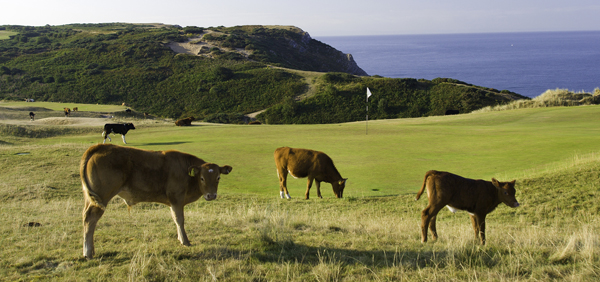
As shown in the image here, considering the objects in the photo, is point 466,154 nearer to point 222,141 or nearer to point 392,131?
point 392,131

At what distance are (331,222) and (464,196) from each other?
2787 millimetres

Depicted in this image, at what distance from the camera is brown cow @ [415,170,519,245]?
709 cm

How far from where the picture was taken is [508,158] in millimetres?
15852

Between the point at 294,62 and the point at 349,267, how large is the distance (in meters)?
110

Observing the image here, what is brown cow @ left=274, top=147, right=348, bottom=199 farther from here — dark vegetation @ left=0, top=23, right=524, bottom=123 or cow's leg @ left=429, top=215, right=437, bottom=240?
dark vegetation @ left=0, top=23, right=524, bottom=123

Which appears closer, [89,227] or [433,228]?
[89,227]

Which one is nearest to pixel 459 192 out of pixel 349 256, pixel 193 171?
pixel 349 256

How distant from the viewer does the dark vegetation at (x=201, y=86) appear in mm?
60312

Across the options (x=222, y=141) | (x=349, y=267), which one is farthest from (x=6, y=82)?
(x=349, y=267)

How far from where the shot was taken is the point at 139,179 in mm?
6234

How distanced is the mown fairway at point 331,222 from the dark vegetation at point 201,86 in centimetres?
3930

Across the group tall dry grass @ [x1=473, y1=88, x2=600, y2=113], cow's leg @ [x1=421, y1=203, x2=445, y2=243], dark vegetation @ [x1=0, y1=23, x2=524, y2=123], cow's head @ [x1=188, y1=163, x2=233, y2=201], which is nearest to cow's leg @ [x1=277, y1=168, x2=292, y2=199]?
cow's leg @ [x1=421, y1=203, x2=445, y2=243]

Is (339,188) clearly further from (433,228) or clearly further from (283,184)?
(433,228)

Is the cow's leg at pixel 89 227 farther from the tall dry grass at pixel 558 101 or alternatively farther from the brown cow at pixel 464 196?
the tall dry grass at pixel 558 101
